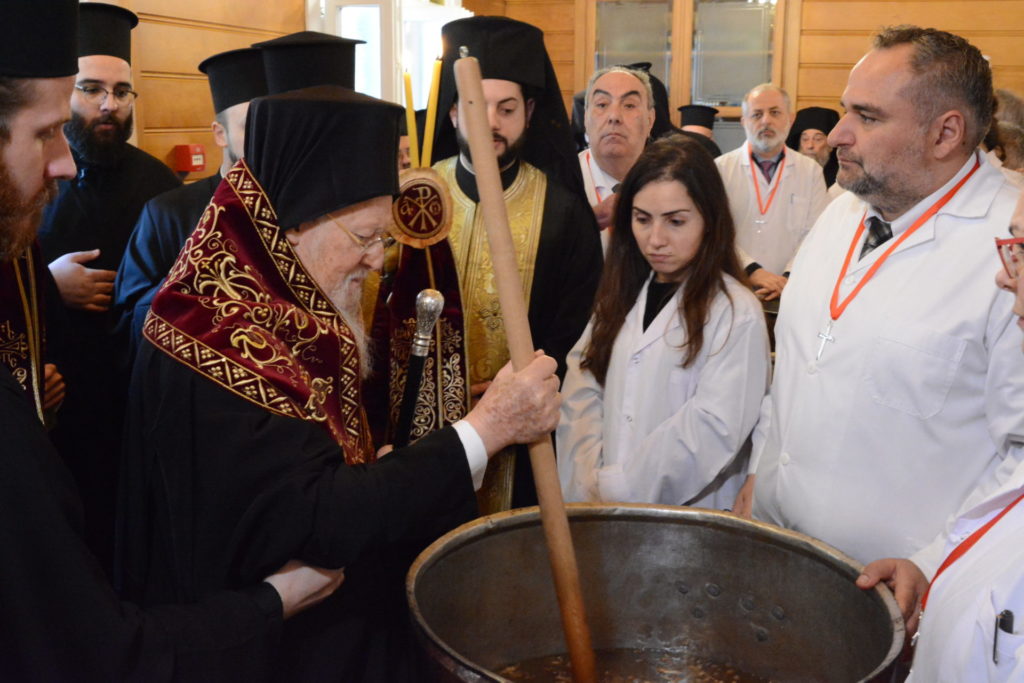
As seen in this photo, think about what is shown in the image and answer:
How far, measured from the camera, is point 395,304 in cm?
239

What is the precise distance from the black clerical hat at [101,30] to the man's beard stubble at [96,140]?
0.88 feet

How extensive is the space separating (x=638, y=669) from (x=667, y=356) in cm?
112

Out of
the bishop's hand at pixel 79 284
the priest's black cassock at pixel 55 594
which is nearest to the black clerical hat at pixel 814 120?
the bishop's hand at pixel 79 284

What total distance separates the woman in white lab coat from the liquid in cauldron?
84cm

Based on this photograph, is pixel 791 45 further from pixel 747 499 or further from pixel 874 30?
pixel 747 499

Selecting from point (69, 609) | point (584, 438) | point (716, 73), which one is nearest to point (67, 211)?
point (584, 438)

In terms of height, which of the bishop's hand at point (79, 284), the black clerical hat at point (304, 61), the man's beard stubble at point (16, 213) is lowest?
the bishop's hand at point (79, 284)

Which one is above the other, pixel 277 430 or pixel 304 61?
pixel 304 61

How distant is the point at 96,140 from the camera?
12.1ft

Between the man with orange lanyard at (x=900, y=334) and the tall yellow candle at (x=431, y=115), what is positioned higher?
the tall yellow candle at (x=431, y=115)

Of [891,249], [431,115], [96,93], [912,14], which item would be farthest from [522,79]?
[912,14]

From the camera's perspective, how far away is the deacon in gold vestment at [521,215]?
116 inches

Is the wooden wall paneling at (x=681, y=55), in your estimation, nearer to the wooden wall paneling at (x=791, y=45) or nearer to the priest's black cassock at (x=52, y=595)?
the wooden wall paneling at (x=791, y=45)

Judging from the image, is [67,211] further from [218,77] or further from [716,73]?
[716,73]
